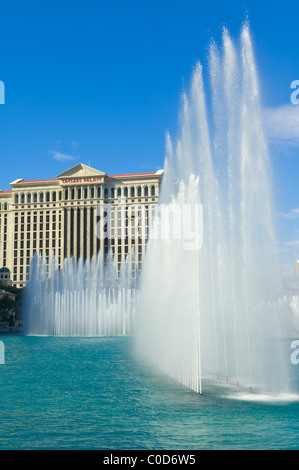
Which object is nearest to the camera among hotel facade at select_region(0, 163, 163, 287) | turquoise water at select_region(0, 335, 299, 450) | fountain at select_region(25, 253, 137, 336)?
turquoise water at select_region(0, 335, 299, 450)

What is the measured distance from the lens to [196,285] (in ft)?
59.5

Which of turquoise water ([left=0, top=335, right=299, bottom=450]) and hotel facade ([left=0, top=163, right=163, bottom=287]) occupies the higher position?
hotel facade ([left=0, top=163, right=163, bottom=287])

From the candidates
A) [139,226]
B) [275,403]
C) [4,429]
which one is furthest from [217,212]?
[139,226]

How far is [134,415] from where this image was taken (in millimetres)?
14742

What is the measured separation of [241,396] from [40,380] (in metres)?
9.39

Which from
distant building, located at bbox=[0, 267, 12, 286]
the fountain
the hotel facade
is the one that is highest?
the hotel facade

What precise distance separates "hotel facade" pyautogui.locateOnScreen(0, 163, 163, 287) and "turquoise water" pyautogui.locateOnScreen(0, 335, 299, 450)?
8855cm

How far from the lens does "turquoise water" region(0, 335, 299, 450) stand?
12.0m

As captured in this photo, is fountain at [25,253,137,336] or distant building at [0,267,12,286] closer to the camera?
fountain at [25,253,137,336]

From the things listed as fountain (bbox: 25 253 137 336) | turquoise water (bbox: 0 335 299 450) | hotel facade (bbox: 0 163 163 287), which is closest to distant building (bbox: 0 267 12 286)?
hotel facade (bbox: 0 163 163 287)

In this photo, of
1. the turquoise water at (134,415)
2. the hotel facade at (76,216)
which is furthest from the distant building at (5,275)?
the turquoise water at (134,415)

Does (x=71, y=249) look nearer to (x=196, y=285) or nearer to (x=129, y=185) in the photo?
(x=129, y=185)

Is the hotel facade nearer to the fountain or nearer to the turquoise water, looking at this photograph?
the fountain

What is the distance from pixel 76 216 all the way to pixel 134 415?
102m
